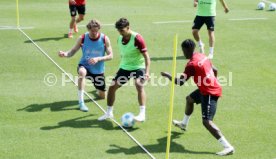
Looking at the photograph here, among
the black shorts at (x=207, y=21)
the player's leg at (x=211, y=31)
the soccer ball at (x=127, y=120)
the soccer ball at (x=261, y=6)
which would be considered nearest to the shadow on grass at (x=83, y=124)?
the soccer ball at (x=127, y=120)

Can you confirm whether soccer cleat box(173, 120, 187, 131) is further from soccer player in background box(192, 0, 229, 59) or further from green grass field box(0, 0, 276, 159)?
soccer player in background box(192, 0, 229, 59)

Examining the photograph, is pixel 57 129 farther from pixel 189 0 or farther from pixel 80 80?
pixel 189 0

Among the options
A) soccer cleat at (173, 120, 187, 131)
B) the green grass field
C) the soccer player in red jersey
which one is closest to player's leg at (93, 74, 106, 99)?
the green grass field

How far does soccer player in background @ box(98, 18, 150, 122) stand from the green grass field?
1.32 ft

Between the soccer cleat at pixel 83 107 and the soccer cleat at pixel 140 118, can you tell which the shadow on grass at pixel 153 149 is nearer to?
the soccer cleat at pixel 140 118

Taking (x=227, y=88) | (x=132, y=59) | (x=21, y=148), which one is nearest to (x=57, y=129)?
(x=21, y=148)

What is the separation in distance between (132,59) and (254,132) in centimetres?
278

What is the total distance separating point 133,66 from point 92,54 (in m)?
1.22

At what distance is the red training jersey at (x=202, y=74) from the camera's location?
895cm

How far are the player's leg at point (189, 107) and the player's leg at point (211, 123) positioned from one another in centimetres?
43

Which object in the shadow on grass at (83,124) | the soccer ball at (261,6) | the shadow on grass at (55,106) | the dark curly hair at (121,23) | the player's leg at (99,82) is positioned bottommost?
the shadow on grass at (83,124)

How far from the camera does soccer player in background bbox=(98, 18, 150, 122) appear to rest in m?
10.1

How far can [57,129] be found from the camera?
988 cm

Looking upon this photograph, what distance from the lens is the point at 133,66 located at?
33.8 feet
